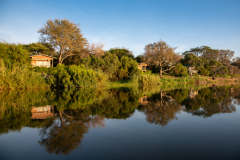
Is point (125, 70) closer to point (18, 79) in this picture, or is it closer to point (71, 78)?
point (71, 78)

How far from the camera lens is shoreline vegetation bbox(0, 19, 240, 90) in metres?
18.2

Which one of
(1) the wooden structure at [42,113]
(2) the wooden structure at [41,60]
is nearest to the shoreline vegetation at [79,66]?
(2) the wooden structure at [41,60]

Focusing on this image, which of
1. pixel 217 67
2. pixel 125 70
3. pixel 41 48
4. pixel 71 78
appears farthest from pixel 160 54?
pixel 41 48

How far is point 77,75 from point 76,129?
55.4 feet

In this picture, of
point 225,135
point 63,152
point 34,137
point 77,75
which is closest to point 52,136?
point 34,137

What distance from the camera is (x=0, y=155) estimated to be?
3.05 metres

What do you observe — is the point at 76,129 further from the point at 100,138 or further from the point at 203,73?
the point at 203,73

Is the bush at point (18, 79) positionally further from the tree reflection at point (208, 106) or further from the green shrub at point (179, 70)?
the green shrub at point (179, 70)

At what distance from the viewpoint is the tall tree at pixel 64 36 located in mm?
34875

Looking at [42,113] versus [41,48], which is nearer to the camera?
[42,113]

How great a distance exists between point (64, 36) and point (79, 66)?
50.9 ft

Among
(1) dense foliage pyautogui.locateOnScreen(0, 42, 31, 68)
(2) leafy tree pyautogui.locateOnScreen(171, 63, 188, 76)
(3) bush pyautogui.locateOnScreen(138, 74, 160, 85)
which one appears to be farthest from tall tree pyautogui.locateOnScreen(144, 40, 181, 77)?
(1) dense foliage pyautogui.locateOnScreen(0, 42, 31, 68)

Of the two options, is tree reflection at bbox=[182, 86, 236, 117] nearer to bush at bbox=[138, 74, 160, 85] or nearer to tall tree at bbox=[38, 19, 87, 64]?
bush at bbox=[138, 74, 160, 85]

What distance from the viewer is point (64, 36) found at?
35.0 meters
